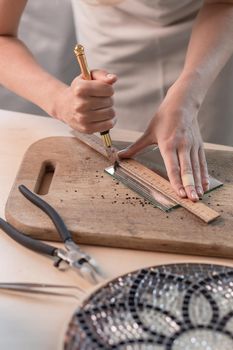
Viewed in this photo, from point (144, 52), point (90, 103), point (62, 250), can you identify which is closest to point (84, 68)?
point (90, 103)

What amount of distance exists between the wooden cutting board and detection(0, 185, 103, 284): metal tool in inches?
0.5

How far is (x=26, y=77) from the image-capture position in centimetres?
104

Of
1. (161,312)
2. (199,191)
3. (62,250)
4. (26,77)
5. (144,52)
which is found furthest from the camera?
(144,52)

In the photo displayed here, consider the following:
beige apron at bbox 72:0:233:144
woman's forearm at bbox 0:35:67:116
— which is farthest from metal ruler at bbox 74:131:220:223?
beige apron at bbox 72:0:233:144

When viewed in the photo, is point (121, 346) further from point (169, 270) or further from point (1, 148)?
point (1, 148)

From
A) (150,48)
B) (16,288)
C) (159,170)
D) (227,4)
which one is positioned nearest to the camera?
(16,288)

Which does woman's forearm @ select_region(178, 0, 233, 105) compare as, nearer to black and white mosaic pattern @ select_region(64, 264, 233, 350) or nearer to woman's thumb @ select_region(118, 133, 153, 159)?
woman's thumb @ select_region(118, 133, 153, 159)

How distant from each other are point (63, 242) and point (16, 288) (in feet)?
0.31

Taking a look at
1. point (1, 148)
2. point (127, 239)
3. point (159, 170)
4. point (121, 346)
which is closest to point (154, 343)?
point (121, 346)

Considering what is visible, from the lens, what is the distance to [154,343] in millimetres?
608

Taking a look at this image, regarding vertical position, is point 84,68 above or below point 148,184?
above

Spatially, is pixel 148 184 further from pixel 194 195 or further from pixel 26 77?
pixel 26 77

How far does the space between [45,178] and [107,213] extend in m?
0.16

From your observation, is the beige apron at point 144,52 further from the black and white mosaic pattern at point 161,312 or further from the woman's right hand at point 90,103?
the black and white mosaic pattern at point 161,312
